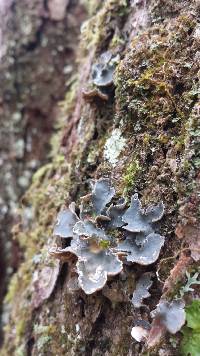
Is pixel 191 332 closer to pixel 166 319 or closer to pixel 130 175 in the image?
pixel 166 319

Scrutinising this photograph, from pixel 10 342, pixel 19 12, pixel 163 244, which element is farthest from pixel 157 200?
pixel 19 12

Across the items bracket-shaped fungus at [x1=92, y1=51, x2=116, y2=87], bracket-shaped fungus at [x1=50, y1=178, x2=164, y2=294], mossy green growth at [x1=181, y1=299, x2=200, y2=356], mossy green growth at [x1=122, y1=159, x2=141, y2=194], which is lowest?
mossy green growth at [x1=181, y1=299, x2=200, y2=356]

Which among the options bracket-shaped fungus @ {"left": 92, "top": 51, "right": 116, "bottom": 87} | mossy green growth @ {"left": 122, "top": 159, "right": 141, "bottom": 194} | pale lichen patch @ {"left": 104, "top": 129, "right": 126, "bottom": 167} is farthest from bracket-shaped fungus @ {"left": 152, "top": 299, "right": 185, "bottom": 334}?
bracket-shaped fungus @ {"left": 92, "top": 51, "right": 116, "bottom": 87}

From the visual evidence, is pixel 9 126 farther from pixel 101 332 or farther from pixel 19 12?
pixel 101 332

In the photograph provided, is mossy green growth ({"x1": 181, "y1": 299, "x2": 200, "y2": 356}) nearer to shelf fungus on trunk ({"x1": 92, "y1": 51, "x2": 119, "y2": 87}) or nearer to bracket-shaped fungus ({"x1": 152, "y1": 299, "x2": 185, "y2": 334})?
bracket-shaped fungus ({"x1": 152, "y1": 299, "x2": 185, "y2": 334})

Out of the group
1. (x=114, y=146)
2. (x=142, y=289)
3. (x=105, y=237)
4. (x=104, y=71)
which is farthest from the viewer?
(x=104, y=71)

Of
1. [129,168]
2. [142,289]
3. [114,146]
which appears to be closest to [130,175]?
[129,168]

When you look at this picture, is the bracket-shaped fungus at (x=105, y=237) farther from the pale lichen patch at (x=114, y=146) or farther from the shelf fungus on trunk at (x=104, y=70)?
the shelf fungus on trunk at (x=104, y=70)
